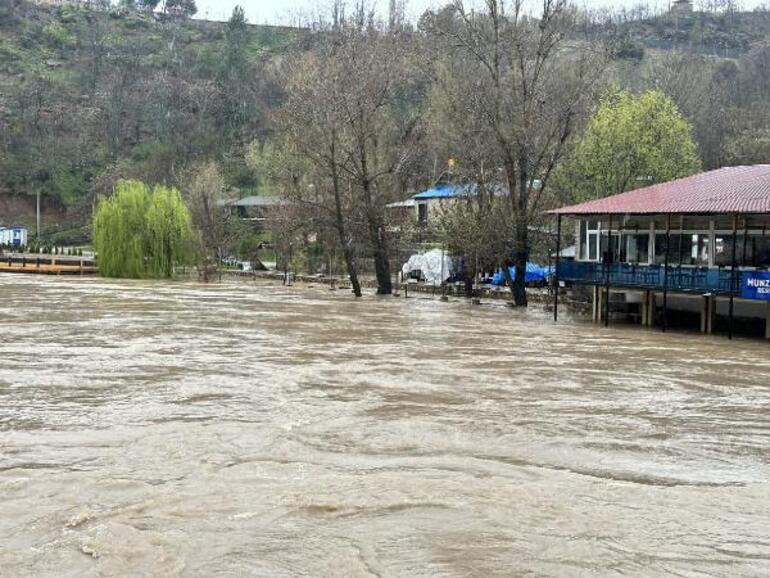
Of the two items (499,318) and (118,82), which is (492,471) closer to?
(499,318)

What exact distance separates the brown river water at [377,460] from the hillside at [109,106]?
73.8 meters

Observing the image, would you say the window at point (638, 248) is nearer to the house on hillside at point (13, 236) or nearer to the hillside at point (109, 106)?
the house on hillside at point (13, 236)

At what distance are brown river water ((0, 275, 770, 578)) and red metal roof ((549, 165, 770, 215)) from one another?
5748 mm

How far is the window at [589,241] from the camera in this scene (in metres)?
37.2

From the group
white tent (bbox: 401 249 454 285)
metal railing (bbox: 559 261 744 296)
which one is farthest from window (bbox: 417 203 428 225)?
metal railing (bbox: 559 261 744 296)

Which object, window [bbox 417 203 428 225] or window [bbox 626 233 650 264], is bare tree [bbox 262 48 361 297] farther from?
window [bbox 626 233 650 264]

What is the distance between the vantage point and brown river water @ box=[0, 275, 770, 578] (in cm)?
909

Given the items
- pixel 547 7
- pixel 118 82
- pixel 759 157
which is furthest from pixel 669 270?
pixel 118 82

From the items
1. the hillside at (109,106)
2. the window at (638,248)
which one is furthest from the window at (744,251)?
the hillside at (109,106)

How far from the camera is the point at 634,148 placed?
41.9 meters

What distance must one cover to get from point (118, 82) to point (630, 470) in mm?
111496

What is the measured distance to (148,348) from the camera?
23.6 meters

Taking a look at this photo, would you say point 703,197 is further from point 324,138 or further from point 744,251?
point 324,138

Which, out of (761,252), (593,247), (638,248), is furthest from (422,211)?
(761,252)
